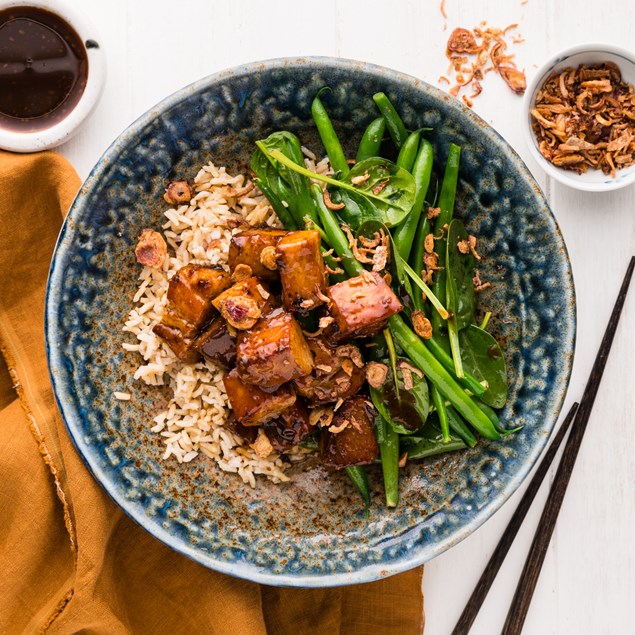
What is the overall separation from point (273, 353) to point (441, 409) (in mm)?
687

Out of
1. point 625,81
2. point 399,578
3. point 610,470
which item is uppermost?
point 625,81

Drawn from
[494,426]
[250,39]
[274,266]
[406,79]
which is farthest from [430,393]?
[250,39]

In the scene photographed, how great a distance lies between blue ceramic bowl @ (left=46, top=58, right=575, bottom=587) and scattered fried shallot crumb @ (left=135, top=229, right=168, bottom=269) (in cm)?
6

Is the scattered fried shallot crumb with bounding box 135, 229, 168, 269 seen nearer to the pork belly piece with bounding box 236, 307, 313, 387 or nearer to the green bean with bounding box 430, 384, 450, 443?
the pork belly piece with bounding box 236, 307, 313, 387

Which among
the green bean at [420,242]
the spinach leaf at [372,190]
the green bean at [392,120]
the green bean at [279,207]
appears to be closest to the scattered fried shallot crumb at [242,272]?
the green bean at [279,207]

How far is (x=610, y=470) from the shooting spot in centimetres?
301

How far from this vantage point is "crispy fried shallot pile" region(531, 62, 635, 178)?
277 cm

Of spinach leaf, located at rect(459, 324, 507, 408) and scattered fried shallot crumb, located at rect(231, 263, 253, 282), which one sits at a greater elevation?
scattered fried shallot crumb, located at rect(231, 263, 253, 282)

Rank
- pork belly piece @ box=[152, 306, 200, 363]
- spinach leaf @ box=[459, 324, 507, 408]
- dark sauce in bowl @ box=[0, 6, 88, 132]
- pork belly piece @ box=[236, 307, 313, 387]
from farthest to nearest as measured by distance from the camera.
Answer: dark sauce in bowl @ box=[0, 6, 88, 132], spinach leaf @ box=[459, 324, 507, 408], pork belly piece @ box=[152, 306, 200, 363], pork belly piece @ box=[236, 307, 313, 387]

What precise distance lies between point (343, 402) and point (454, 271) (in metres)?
0.63

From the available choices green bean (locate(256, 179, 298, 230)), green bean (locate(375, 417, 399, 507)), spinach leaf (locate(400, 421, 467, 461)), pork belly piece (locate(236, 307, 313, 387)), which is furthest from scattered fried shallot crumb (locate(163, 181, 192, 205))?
spinach leaf (locate(400, 421, 467, 461))

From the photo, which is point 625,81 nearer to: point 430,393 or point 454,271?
point 454,271

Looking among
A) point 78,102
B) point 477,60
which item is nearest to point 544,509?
point 477,60

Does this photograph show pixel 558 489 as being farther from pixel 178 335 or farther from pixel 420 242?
pixel 178 335
